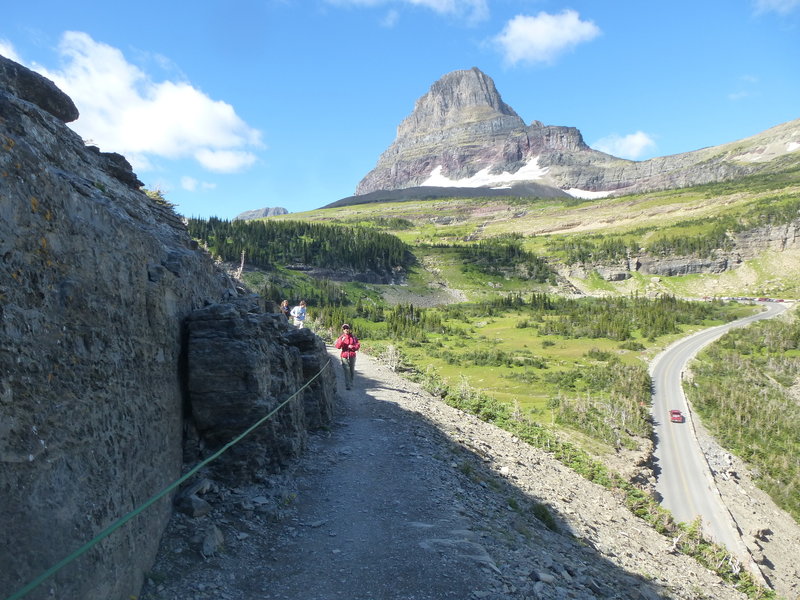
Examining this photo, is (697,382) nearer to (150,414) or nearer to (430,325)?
(430,325)

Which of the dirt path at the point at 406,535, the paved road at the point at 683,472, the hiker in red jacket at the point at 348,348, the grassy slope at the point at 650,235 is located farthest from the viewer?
the grassy slope at the point at 650,235

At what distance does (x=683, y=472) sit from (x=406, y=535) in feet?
80.9

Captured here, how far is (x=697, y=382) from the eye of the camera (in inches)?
1633

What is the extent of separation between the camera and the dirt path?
6520 millimetres

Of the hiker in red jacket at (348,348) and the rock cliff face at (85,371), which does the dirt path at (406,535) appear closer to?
the rock cliff face at (85,371)

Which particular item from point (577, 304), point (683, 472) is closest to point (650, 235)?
point (577, 304)

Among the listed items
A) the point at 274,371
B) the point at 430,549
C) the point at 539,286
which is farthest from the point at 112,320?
the point at 539,286

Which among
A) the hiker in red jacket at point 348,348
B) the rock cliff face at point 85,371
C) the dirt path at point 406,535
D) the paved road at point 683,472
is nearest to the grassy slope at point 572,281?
the paved road at point 683,472

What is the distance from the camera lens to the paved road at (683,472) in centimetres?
2195

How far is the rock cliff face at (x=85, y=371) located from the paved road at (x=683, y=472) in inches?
891

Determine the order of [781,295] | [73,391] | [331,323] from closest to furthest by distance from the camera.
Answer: [73,391] → [331,323] → [781,295]

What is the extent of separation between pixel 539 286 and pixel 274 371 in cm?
11267

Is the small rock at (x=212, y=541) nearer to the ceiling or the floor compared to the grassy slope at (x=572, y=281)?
nearer to the floor

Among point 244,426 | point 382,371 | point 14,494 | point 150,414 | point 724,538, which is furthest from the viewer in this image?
point 382,371
